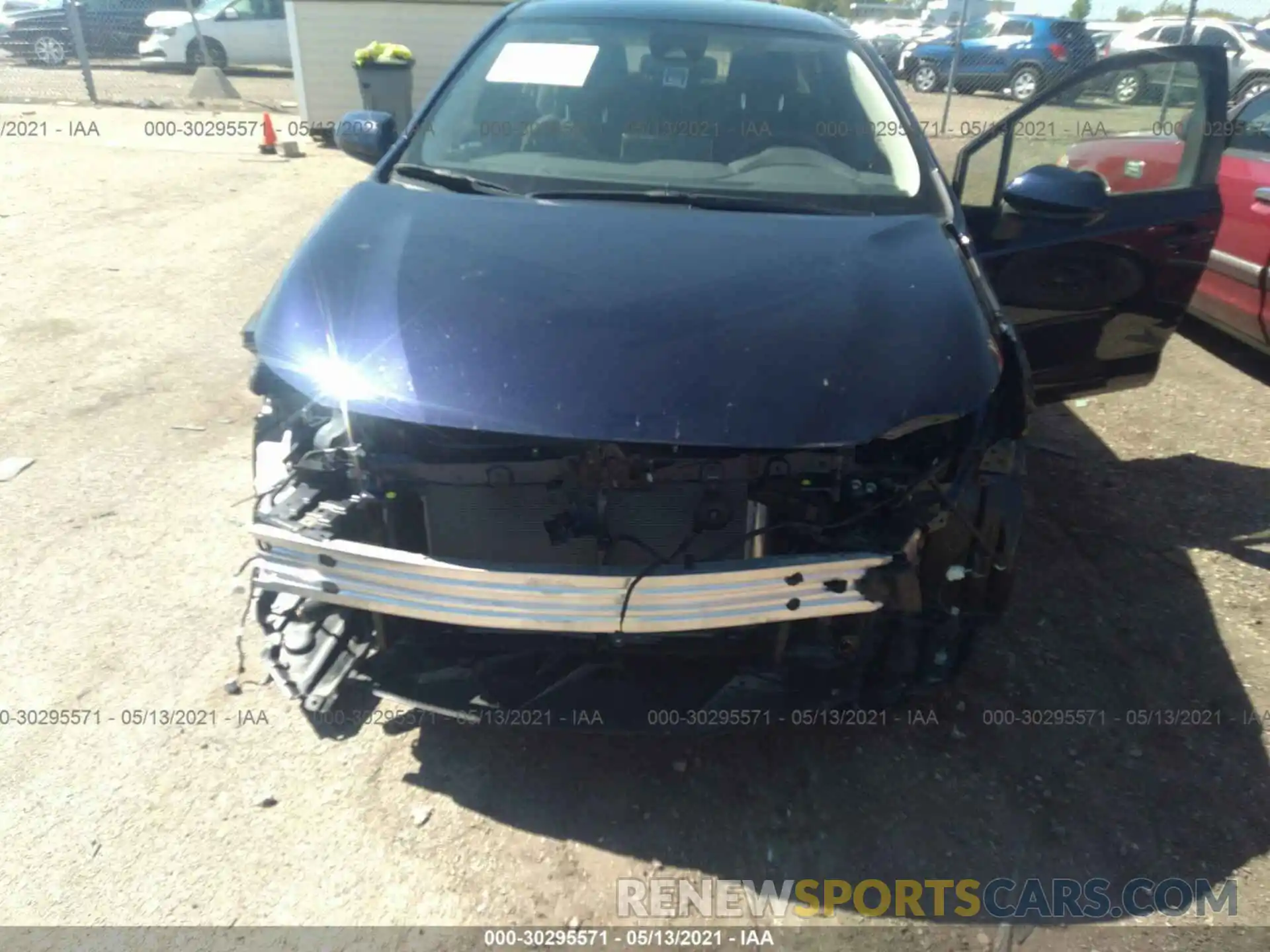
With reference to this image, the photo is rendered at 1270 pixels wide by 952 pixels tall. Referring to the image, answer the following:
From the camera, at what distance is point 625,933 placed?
2135 millimetres

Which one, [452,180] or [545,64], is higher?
[545,64]

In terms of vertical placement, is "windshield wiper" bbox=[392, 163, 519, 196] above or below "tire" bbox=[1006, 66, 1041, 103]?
above

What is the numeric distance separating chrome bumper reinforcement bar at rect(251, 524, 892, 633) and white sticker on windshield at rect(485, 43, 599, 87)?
2075 mm

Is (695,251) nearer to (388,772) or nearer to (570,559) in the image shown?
(570,559)

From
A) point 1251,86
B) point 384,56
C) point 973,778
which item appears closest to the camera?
point 973,778

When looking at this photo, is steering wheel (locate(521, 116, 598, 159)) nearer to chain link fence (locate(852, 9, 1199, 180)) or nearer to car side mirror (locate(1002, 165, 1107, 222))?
car side mirror (locate(1002, 165, 1107, 222))

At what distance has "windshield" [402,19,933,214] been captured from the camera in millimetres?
3070

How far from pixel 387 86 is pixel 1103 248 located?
855 centimetres

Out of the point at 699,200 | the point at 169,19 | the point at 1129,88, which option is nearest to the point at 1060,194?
the point at 699,200

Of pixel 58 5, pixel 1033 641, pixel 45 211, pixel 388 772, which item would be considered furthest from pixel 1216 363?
pixel 58 5

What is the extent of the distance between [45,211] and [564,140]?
637 centimetres

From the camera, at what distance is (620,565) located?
86.7 inches

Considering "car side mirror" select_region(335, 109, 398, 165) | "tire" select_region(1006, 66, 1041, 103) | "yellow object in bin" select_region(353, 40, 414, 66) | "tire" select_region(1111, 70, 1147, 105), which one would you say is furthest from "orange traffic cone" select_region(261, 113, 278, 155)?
"tire" select_region(1006, 66, 1041, 103)

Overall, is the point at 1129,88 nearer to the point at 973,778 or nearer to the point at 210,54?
the point at 973,778
